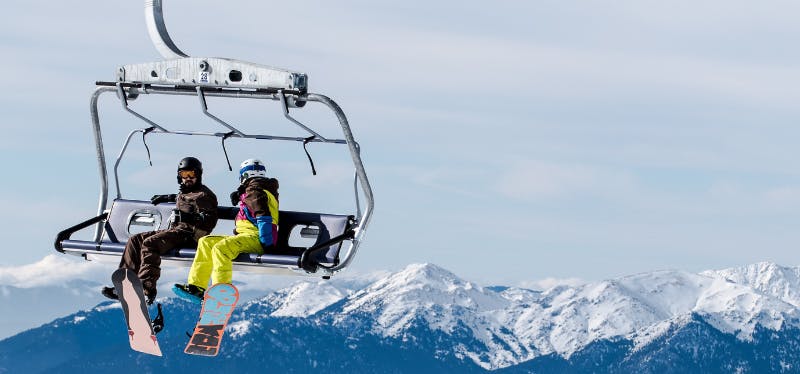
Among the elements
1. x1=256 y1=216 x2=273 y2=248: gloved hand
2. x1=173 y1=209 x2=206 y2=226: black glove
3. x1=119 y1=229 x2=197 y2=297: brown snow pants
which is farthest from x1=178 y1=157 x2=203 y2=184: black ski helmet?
x1=256 y1=216 x2=273 y2=248: gloved hand

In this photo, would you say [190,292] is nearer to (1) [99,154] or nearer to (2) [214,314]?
(2) [214,314]

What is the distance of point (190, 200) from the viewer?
19688 mm

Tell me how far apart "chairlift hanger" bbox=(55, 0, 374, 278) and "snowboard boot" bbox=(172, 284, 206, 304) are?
0.50m

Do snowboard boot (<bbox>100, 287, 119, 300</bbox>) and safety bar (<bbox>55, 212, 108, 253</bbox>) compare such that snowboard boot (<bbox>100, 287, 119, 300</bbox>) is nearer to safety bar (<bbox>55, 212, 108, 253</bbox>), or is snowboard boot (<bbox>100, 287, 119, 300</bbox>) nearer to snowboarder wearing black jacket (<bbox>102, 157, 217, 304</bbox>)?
snowboarder wearing black jacket (<bbox>102, 157, 217, 304</bbox>)

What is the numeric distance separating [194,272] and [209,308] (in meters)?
0.60

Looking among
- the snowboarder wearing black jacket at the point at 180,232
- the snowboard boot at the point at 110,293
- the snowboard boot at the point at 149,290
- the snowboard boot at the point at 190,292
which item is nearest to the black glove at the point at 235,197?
the snowboarder wearing black jacket at the point at 180,232

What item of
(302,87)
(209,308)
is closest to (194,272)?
(209,308)

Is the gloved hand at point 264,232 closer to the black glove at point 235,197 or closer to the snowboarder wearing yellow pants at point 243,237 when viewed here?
the snowboarder wearing yellow pants at point 243,237

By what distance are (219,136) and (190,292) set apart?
198cm

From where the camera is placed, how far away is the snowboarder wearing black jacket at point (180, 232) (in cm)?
1933

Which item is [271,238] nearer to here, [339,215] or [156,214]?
[339,215]

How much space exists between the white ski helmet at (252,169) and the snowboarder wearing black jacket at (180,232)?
0.63 metres

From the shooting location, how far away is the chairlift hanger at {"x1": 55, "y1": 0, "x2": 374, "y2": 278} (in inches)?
683

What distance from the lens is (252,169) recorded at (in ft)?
63.4
